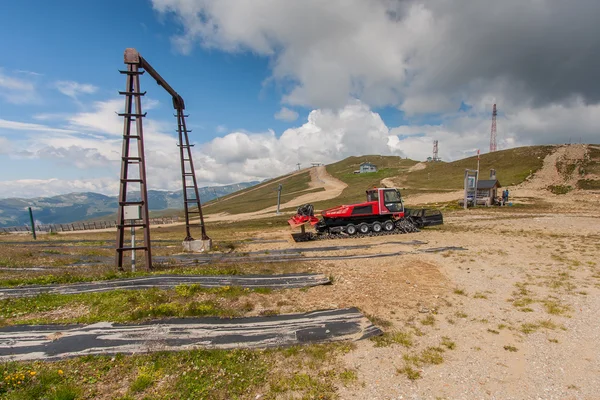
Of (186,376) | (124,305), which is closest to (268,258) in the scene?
(124,305)

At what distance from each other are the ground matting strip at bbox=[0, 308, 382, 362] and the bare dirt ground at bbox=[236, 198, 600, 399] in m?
1.02

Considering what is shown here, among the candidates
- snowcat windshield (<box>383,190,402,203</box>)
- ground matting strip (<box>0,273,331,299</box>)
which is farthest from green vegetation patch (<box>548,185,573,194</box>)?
ground matting strip (<box>0,273,331,299</box>)

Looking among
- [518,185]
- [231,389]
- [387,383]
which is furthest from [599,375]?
[518,185]

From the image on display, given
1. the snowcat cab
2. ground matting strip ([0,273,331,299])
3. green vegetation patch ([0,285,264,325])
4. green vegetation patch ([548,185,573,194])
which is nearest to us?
green vegetation patch ([0,285,264,325])

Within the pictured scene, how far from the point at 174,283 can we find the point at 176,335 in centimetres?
382

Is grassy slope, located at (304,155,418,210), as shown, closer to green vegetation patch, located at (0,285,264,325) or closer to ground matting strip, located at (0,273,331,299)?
ground matting strip, located at (0,273,331,299)

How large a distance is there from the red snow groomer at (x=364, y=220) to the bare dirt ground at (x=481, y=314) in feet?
17.8

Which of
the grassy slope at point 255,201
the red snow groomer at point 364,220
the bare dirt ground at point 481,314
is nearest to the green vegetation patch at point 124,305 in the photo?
the bare dirt ground at point 481,314

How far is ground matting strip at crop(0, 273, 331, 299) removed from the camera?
10281 mm

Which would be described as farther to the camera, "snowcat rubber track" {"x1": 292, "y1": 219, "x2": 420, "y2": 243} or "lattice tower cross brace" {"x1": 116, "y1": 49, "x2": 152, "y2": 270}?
"snowcat rubber track" {"x1": 292, "y1": 219, "x2": 420, "y2": 243}

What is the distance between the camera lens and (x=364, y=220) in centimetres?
2406

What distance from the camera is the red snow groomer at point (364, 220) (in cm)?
2355

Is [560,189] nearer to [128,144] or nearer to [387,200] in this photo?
[387,200]

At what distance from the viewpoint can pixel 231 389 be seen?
579cm
